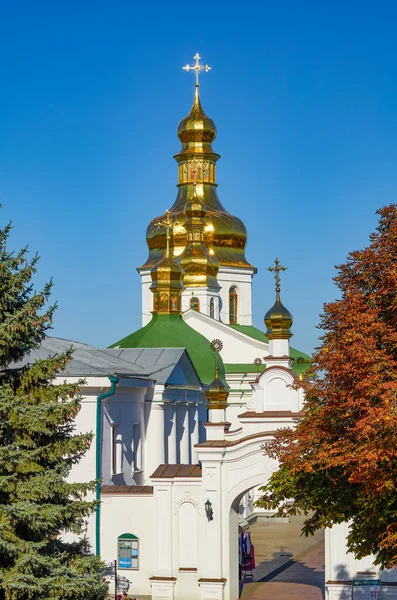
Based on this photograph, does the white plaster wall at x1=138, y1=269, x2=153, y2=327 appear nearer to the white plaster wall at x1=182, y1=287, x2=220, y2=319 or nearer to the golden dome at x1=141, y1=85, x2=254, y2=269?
the golden dome at x1=141, y1=85, x2=254, y2=269

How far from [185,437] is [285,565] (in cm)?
670

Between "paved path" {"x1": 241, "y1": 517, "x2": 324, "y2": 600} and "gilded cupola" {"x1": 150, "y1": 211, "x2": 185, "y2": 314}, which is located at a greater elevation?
"gilded cupola" {"x1": 150, "y1": 211, "x2": 185, "y2": 314}

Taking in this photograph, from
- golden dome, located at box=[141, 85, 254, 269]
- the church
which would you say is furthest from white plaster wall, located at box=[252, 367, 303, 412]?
golden dome, located at box=[141, 85, 254, 269]

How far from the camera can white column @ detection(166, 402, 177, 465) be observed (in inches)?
1295

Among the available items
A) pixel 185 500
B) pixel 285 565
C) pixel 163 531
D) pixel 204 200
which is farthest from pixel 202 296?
pixel 163 531

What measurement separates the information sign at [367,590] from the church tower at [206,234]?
131 feet

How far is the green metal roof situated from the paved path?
628cm

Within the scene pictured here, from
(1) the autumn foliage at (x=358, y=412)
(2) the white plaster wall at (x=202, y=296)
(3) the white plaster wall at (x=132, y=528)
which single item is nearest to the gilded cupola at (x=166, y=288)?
(2) the white plaster wall at (x=202, y=296)

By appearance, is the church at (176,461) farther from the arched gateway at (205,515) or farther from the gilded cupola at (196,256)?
the gilded cupola at (196,256)

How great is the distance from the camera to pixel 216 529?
23.5 m

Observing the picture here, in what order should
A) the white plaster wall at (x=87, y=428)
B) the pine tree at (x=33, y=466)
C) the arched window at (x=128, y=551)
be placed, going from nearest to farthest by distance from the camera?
1. the pine tree at (x=33, y=466)
2. the arched window at (x=128, y=551)
3. the white plaster wall at (x=87, y=428)

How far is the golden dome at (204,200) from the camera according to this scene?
65375mm

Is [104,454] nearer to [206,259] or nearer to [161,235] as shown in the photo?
[206,259]

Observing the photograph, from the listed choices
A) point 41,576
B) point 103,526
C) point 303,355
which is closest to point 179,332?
point 303,355
